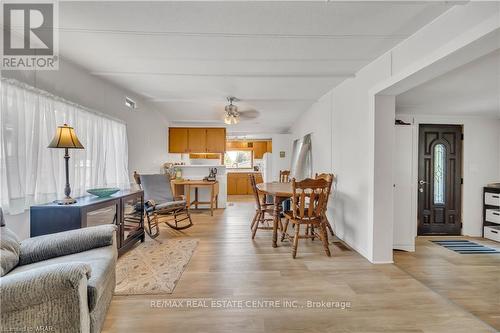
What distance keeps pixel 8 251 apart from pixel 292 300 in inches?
82.1

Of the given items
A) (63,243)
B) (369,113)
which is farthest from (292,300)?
(369,113)

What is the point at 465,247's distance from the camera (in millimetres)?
3326

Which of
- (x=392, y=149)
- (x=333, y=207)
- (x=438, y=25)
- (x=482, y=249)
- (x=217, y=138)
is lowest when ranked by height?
(x=482, y=249)

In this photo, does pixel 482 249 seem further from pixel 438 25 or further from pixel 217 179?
pixel 217 179

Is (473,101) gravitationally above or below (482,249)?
above

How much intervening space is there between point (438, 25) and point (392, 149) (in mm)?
1246

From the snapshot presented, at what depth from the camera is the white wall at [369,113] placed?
1.59 m

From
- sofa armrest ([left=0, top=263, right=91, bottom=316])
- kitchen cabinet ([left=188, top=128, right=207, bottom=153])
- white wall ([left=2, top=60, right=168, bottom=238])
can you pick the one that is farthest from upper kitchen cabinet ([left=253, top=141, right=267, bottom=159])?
sofa armrest ([left=0, top=263, right=91, bottom=316])

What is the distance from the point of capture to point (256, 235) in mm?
3590

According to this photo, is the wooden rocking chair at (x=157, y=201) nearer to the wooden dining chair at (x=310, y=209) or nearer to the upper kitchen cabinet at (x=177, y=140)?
the wooden dining chair at (x=310, y=209)

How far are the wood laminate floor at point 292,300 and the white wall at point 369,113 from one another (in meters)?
0.46

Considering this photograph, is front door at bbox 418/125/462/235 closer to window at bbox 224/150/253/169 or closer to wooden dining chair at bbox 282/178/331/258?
wooden dining chair at bbox 282/178/331/258

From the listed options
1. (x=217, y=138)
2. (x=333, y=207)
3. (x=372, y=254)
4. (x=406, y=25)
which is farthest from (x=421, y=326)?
(x=217, y=138)

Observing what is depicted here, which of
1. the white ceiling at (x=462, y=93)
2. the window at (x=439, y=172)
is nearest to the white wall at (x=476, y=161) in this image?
the white ceiling at (x=462, y=93)
